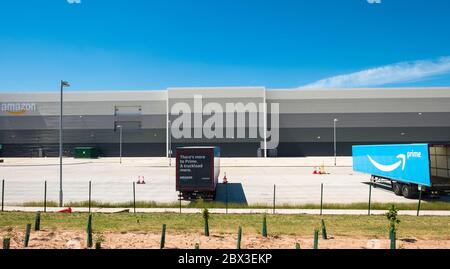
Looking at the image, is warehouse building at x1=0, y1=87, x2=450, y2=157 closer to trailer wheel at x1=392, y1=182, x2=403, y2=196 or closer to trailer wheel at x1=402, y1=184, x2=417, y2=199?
trailer wheel at x1=392, y1=182, x2=403, y2=196

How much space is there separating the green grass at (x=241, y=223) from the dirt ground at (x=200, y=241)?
2.11 feet

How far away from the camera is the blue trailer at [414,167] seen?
20.1m

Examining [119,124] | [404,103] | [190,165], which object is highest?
[404,103]

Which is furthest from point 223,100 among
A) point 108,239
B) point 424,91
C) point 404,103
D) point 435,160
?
point 108,239

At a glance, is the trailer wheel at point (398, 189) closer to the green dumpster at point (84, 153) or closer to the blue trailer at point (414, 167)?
the blue trailer at point (414, 167)

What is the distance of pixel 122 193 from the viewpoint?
24.3 meters

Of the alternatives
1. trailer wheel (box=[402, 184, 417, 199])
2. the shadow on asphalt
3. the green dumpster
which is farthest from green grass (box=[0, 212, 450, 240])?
the green dumpster

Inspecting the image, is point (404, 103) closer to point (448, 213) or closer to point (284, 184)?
point (284, 184)

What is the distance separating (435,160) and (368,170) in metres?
6.96

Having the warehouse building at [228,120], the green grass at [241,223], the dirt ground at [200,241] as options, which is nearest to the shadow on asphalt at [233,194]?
the green grass at [241,223]

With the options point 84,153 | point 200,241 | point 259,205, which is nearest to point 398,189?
point 259,205

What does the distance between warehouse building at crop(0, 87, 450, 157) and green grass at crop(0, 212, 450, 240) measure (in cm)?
5410

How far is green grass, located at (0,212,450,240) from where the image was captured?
40.4 feet

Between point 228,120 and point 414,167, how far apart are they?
164ft
